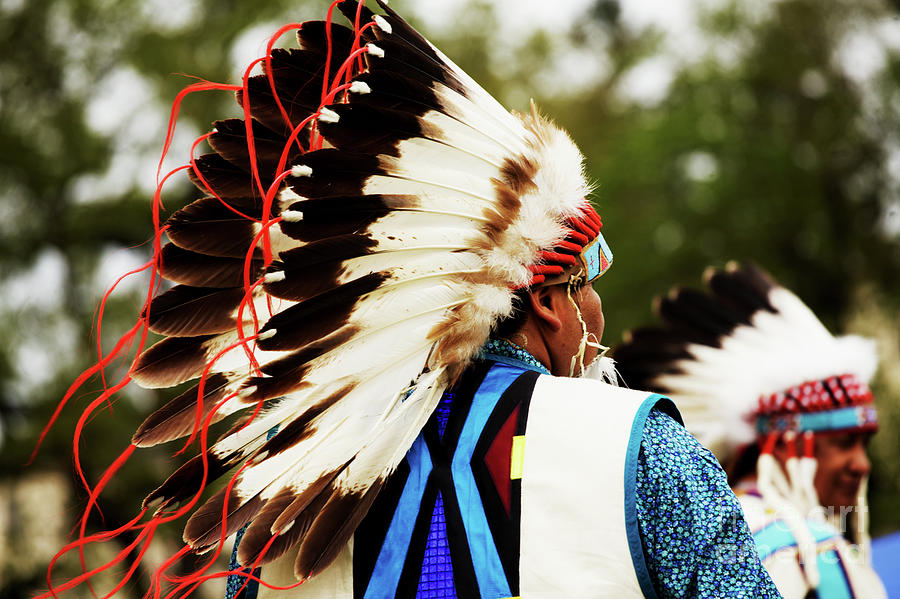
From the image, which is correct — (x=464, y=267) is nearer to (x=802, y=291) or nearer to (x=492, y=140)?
(x=492, y=140)

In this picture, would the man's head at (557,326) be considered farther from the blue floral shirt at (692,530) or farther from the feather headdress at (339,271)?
the blue floral shirt at (692,530)

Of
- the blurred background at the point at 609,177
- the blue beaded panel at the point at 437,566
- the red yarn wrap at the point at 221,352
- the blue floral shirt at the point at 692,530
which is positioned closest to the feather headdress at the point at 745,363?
the blue floral shirt at the point at 692,530

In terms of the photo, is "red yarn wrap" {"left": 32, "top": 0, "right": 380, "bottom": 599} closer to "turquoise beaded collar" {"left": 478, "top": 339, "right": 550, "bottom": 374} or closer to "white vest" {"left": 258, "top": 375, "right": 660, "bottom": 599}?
"white vest" {"left": 258, "top": 375, "right": 660, "bottom": 599}

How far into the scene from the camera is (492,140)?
1.74 m

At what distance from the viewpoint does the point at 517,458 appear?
1651 mm

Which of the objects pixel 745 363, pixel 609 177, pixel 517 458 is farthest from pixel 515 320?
pixel 609 177

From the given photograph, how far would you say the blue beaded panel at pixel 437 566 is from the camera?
159 cm

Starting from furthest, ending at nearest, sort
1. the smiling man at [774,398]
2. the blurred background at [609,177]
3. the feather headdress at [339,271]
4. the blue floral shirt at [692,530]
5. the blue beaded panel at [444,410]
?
the blurred background at [609,177] < the smiling man at [774,398] < the blue beaded panel at [444,410] < the feather headdress at [339,271] < the blue floral shirt at [692,530]

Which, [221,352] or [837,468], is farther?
[837,468]

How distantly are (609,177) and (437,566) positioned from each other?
11197 millimetres

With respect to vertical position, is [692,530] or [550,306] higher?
[550,306]

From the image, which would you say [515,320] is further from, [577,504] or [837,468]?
[837,468]

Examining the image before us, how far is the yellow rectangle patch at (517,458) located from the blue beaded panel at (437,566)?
142 mm

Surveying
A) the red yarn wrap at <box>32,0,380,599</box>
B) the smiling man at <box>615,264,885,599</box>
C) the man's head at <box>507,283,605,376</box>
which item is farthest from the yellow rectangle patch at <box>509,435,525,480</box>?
the smiling man at <box>615,264,885,599</box>
